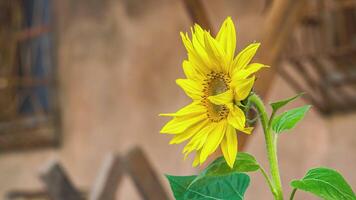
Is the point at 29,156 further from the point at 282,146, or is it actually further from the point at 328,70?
the point at 328,70

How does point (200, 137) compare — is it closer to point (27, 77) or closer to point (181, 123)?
point (181, 123)

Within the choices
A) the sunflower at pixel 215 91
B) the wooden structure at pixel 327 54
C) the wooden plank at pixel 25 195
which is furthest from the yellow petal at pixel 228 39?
the wooden plank at pixel 25 195

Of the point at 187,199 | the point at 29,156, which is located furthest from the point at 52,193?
the point at 29,156

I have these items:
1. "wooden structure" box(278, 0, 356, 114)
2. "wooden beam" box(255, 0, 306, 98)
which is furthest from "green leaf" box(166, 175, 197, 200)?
"wooden structure" box(278, 0, 356, 114)

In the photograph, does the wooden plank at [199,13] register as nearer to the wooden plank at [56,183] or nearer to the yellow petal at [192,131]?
the wooden plank at [56,183]

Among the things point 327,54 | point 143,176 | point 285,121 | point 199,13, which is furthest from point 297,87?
point 285,121

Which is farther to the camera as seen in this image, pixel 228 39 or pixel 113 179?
pixel 113 179
